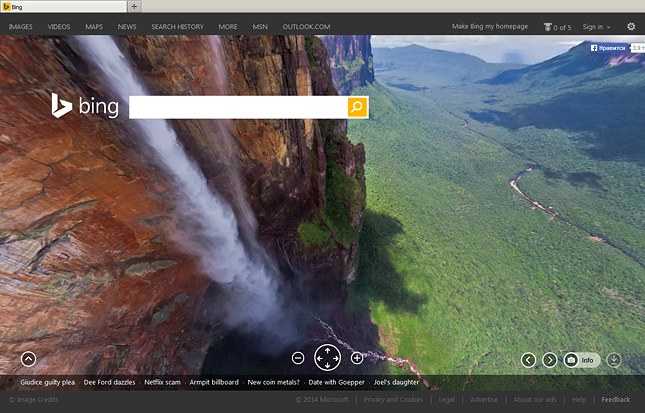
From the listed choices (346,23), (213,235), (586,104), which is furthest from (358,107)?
(586,104)

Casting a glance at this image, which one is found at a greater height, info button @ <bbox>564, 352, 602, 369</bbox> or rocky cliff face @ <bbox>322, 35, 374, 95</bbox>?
rocky cliff face @ <bbox>322, 35, 374, 95</bbox>

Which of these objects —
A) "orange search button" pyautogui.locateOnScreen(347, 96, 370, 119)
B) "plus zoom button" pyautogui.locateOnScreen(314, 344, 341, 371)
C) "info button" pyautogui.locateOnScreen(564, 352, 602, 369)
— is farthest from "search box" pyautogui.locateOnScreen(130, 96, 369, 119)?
"info button" pyautogui.locateOnScreen(564, 352, 602, 369)

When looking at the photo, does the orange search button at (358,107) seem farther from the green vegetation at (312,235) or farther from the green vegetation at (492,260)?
the green vegetation at (492,260)

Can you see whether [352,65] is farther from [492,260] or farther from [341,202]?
[341,202]

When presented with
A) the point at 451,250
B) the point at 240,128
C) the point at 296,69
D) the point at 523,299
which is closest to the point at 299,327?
the point at 240,128

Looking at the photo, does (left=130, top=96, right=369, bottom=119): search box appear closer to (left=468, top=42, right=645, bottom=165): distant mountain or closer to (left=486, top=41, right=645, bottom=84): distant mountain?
(left=468, top=42, right=645, bottom=165): distant mountain

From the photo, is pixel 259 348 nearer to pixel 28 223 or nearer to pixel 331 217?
pixel 331 217

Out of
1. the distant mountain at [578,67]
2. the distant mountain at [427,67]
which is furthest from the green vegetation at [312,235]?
the distant mountain at [427,67]
